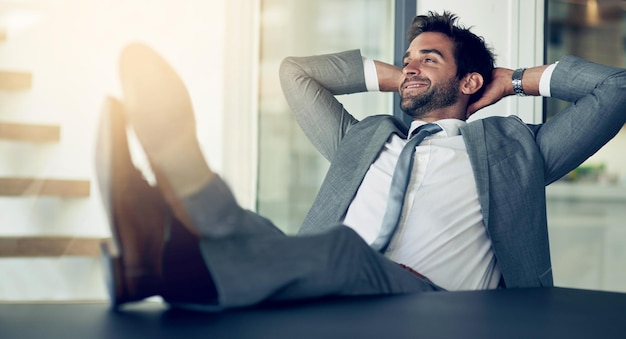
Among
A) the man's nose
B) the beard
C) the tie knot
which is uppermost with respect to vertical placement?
the man's nose

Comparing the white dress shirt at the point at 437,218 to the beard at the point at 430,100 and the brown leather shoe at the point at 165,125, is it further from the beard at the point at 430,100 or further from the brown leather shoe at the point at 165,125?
the brown leather shoe at the point at 165,125

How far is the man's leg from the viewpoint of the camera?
3.36 ft

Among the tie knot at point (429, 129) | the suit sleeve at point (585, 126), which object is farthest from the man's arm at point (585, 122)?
the tie knot at point (429, 129)

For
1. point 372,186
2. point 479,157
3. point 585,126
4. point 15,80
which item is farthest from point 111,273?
point 15,80

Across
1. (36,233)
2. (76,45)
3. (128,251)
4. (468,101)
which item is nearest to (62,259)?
(36,233)

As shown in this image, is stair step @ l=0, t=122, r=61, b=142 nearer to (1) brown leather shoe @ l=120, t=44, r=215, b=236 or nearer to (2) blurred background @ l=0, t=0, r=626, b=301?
(2) blurred background @ l=0, t=0, r=626, b=301

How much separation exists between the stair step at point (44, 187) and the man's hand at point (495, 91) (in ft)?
5.23

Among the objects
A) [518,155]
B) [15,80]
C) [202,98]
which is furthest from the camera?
[202,98]

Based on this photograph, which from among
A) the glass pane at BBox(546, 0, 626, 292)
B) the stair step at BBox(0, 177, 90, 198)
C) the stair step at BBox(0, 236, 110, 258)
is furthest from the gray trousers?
the glass pane at BBox(546, 0, 626, 292)

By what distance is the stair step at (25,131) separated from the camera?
9.43 feet

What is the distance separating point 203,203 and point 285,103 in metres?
2.30

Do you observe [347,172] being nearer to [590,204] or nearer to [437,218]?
[437,218]

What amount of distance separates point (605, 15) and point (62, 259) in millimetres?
2963

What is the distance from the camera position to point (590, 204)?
3699 millimetres
